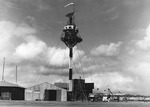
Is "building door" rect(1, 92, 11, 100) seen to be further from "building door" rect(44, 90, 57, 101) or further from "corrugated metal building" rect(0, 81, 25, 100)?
"building door" rect(44, 90, 57, 101)

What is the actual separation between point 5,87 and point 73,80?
45505 millimetres

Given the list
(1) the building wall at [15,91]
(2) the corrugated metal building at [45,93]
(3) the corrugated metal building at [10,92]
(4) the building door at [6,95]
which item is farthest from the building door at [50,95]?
(4) the building door at [6,95]

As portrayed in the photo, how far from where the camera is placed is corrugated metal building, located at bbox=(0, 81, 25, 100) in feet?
520

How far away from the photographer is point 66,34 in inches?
7126

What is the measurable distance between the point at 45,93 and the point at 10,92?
2105 cm

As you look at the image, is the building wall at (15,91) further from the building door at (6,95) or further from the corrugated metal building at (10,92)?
the building door at (6,95)

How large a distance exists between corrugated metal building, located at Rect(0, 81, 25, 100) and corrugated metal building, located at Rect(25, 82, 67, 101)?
366 centimetres

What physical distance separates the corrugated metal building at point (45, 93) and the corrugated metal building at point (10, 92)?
366 cm

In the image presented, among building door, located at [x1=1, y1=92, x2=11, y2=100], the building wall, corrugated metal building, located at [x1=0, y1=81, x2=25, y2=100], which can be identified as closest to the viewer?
building door, located at [x1=1, y1=92, x2=11, y2=100]

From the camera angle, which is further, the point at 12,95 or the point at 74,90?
the point at 74,90

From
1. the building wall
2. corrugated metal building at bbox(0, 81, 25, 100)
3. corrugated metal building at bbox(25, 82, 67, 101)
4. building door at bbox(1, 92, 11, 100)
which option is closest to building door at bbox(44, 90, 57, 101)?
corrugated metal building at bbox(25, 82, 67, 101)

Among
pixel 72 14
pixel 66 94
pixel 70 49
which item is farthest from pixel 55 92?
pixel 72 14

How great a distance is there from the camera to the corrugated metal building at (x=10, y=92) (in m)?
158

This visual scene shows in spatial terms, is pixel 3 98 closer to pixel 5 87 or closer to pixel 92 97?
pixel 5 87
